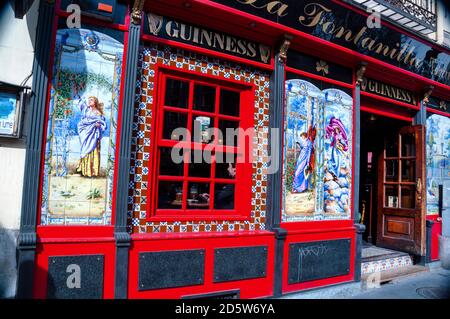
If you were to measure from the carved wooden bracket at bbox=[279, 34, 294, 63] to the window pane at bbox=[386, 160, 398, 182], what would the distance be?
13.4 ft

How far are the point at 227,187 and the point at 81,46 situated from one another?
2509mm

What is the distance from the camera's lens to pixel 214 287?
4297mm

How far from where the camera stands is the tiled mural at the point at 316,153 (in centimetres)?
504

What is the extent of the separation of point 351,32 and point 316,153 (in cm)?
210

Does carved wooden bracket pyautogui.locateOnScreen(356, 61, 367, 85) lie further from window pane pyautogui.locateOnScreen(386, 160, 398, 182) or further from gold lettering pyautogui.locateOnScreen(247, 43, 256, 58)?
window pane pyautogui.locateOnScreen(386, 160, 398, 182)

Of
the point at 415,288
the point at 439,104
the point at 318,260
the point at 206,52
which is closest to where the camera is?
the point at 206,52

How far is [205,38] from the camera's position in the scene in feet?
14.5

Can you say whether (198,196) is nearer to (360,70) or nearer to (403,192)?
(360,70)

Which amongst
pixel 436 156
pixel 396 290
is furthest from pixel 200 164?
pixel 436 156

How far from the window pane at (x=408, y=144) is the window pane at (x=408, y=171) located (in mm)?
189

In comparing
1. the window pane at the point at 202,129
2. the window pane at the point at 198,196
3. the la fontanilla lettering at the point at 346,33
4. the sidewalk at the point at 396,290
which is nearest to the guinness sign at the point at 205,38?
the la fontanilla lettering at the point at 346,33

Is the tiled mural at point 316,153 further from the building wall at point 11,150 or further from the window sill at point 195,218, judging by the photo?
the building wall at point 11,150

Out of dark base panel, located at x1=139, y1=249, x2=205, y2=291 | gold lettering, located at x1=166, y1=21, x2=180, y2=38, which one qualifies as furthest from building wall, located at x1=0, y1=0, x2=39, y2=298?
gold lettering, located at x1=166, y1=21, x2=180, y2=38
